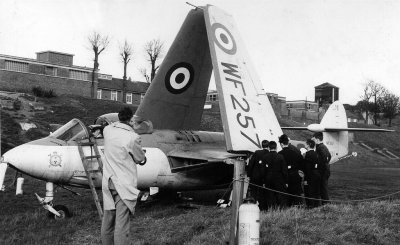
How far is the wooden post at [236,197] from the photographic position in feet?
21.4

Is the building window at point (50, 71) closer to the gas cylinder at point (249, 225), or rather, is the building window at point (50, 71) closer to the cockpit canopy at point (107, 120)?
the cockpit canopy at point (107, 120)

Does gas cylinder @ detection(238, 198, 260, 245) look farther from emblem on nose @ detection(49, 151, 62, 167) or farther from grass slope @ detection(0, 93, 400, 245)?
emblem on nose @ detection(49, 151, 62, 167)

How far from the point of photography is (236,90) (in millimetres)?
10547

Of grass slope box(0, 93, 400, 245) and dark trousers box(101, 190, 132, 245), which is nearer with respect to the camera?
dark trousers box(101, 190, 132, 245)

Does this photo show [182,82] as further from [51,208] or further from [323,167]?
[51,208]

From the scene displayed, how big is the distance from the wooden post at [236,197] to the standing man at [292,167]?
11.4 ft

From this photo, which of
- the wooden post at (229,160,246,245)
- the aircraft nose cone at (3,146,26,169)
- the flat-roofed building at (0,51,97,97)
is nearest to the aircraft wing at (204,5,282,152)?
the wooden post at (229,160,246,245)

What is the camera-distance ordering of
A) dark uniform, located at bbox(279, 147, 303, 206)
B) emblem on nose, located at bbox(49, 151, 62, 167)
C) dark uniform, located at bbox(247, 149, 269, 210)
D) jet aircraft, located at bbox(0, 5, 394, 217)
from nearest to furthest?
1. dark uniform, located at bbox(247, 149, 269, 210)
2. jet aircraft, located at bbox(0, 5, 394, 217)
3. emblem on nose, located at bbox(49, 151, 62, 167)
4. dark uniform, located at bbox(279, 147, 303, 206)

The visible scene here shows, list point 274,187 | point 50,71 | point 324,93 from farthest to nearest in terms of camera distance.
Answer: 1. point 324,93
2. point 50,71
3. point 274,187

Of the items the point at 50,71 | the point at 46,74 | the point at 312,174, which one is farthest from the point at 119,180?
the point at 50,71

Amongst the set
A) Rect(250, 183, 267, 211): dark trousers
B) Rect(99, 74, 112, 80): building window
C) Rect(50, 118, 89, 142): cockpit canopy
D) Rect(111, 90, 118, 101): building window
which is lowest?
Rect(250, 183, 267, 211): dark trousers

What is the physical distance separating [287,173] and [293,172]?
96 centimetres

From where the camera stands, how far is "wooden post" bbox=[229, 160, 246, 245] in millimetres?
6531

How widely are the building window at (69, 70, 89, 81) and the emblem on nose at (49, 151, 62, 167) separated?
4943cm
